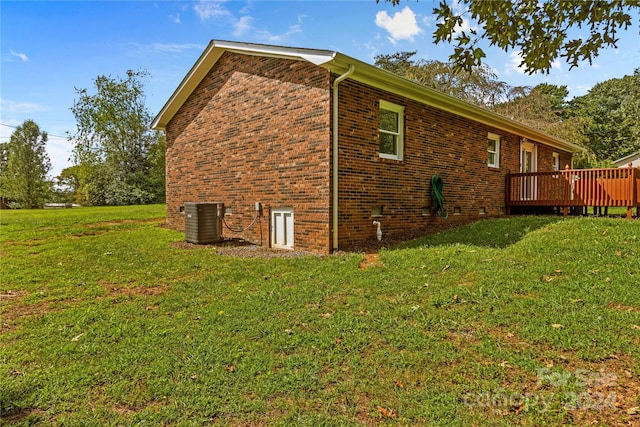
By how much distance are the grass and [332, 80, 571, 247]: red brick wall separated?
6.99 feet

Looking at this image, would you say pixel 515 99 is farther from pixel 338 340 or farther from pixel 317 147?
pixel 338 340

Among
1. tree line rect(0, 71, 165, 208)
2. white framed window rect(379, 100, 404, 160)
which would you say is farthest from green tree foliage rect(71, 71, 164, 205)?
white framed window rect(379, 100, 404, 160)

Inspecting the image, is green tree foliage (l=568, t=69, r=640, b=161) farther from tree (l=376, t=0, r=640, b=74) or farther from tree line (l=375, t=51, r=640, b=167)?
tree (l=376, t=0, r=640, b=74)

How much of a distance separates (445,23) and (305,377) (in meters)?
4.07

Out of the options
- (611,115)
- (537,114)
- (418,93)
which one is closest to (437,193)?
(418,93)

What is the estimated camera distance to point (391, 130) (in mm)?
8969

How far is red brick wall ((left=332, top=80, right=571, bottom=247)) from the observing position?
7.79 m

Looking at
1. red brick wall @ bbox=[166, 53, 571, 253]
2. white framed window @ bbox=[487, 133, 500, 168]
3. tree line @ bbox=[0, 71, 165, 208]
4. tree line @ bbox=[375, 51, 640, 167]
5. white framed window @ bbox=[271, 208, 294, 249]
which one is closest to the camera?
red brick wall @ bbox=[166, 53, 571, 253]

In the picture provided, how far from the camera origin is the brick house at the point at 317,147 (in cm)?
760

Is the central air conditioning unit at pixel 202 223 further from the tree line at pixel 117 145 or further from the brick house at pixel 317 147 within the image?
the tree line at pixel 117 145

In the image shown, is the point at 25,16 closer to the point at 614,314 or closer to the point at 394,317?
the point at 394,317

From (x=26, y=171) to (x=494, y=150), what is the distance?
152 feet

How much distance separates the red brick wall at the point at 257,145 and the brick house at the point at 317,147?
0.03 m

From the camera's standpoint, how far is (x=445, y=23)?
4.11 metres
